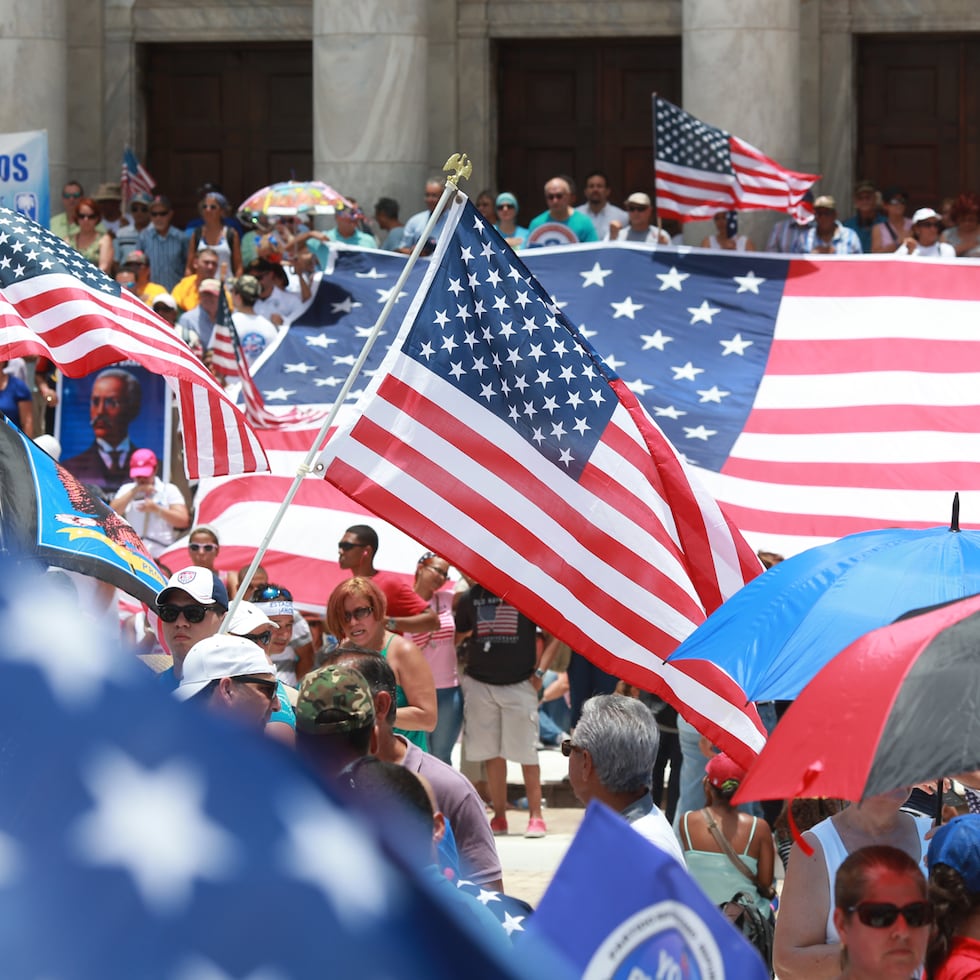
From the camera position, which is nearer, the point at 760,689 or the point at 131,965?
the point at 131,965

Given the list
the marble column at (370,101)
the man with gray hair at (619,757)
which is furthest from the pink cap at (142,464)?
the man with gray hair at (619,757)

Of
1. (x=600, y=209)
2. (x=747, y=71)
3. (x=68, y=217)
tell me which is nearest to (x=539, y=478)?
(x=600, y=209)

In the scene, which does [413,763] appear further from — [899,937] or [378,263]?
[378,263]

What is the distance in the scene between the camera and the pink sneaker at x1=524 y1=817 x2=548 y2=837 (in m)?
10.9

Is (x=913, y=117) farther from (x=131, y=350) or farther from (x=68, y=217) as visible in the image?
(x=131, y=350)

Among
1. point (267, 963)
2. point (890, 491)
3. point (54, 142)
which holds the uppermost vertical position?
point (54, 142)

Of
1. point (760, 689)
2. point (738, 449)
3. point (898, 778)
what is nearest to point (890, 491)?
point (738, 449)

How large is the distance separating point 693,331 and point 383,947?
38.4 feet

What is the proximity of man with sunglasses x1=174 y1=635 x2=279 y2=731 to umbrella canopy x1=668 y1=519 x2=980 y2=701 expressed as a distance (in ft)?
3.64

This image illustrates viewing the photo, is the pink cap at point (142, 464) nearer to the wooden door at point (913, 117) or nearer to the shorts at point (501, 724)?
the shorts at point (501, 724)

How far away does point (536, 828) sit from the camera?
10.9 m

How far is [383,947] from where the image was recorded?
176 cm

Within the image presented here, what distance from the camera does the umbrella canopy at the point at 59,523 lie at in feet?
22.0

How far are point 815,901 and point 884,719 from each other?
0.65 m
